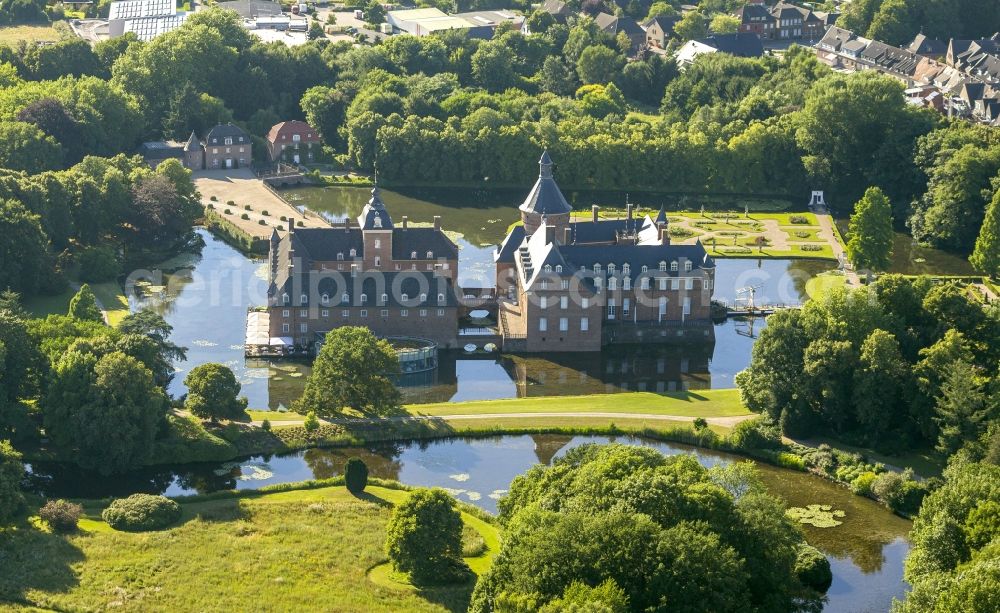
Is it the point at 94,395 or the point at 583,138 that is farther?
the point at 583,138

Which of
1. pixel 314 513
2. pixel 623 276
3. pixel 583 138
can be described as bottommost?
pixel 314 513

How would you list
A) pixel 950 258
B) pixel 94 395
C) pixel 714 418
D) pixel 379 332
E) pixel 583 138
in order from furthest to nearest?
pixel 583 138 < pixel 950 258 < pixel 379 332 < pixel 714 418 < pixel 94 395

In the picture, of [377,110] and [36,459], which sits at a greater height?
[377,110]

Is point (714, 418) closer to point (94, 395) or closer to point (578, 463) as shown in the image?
point (578, 463)

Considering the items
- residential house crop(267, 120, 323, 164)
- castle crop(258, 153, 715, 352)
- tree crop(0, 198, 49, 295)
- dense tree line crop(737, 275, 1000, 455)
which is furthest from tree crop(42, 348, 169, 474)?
residential house crop(267, 120, 323, 164)

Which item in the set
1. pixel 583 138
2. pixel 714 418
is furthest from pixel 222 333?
pixel 583 138

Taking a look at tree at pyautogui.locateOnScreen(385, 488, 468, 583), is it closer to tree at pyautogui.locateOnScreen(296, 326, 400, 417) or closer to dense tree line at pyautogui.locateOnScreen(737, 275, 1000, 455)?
tree at pyautogui.locateOnScreen(296, 326, 400, 417)

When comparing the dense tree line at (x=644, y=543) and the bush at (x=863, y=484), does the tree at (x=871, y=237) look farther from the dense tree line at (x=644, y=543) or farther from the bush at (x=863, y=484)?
the dense tree line at (x=644, y=543)

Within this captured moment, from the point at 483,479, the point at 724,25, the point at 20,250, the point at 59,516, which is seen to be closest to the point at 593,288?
the point at 483,479

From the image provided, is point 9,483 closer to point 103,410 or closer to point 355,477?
point 103,410
